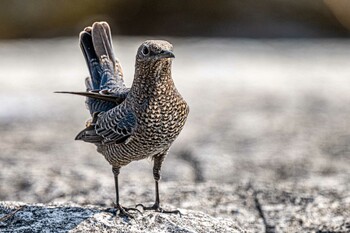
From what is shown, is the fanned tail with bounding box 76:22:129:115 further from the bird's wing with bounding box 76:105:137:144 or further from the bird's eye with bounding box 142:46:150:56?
the bird's eye with bounding box 142:46:150:56

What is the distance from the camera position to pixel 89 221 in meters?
5.23

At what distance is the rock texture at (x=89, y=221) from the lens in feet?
16.9

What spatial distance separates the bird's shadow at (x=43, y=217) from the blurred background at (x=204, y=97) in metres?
1.17

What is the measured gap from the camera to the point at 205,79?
12.2 m

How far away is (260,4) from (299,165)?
9.23 meters

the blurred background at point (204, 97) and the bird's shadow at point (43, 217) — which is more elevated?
the blurred background at point (204, 97)

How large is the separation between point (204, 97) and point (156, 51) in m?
6.36

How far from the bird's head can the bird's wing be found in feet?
1.41

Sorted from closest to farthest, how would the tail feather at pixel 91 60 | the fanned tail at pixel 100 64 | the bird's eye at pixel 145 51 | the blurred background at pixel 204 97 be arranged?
the bird's eye at pixel 145 51
the fanned tail at pixel 100 64
the tail feather at pixel 91 60
the blurred background at pixel 204 97

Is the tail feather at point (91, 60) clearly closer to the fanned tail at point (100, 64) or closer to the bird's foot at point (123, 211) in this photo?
the fanned tail at point (100, 64)

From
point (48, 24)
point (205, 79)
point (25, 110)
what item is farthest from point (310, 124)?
point (48, 24)

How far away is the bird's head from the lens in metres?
4.89

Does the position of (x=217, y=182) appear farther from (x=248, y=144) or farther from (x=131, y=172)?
(x=248, y=144)

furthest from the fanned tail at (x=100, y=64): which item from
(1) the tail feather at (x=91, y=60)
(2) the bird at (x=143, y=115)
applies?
(2) the bird at (x=143, y=115)
